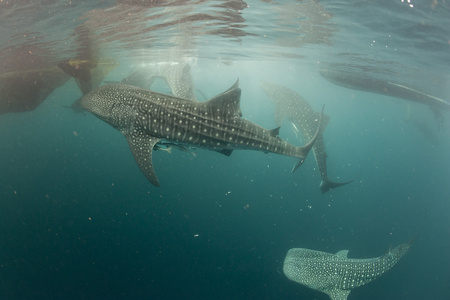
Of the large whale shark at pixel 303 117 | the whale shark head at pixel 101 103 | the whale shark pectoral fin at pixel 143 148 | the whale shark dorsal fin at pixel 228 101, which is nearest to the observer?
the whale shark dorsal fin at pixel 228 101

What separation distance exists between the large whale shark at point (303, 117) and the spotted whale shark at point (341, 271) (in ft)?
9.12

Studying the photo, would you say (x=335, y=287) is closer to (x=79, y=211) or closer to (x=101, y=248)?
(x=101, y=248)

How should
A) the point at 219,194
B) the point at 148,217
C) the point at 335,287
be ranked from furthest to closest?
the point at 219,194
the point at 148,217
the point at 335,287

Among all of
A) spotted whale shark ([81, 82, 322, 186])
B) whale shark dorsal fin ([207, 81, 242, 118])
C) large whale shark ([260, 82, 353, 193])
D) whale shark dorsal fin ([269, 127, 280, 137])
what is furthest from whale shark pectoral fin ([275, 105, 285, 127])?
whale shark dorsal fin ([207, 81, 242, 118])

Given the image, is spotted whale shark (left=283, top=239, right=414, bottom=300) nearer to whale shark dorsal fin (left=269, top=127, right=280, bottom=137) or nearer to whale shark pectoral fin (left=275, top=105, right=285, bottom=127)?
whale shark dorsal fin (left=269, top=127, right=280, bottom=137)

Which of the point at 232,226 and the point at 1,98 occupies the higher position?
the point at 1,98

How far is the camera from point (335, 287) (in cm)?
759

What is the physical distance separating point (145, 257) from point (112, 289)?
80.1 inches

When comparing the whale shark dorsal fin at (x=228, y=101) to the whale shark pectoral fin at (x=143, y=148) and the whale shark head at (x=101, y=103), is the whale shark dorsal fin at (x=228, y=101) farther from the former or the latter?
the whale shark head at (x=101, y=103)

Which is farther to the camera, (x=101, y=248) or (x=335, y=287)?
(x=101, y=248)

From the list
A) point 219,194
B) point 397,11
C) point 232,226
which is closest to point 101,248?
point 232,226

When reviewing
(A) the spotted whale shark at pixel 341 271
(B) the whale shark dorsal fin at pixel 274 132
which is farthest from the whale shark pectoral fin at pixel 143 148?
(A) the spotted whale shark at pixel 341 271

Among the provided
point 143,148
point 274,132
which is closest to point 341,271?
point 274,132

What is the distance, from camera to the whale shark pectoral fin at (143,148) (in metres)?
4.46
